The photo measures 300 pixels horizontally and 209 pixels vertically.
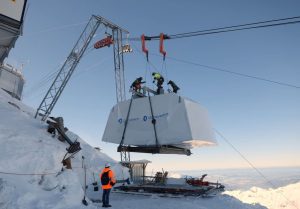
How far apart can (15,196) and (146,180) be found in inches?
322

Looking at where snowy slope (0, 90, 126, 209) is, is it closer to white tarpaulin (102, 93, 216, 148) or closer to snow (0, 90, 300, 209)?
snow (0, 90, 300, 209)

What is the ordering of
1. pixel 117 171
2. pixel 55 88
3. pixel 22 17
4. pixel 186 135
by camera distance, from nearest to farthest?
pixel 186 135, pixel 22 17, pixel 117 171, pixel 55 88

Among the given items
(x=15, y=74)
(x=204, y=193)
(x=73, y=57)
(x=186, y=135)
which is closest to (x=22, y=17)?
(x=73, y=57)

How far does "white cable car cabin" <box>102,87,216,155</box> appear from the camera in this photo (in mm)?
10758

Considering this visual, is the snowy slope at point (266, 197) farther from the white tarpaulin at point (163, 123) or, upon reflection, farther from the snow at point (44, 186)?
the white tarpaulin at point (163, 123)

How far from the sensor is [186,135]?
10.5 m

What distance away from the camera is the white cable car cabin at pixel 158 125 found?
10758 millimetres

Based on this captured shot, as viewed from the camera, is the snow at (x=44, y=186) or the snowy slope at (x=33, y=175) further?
the snow at (x=44, y=186)

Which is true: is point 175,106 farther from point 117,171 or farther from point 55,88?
point 55,88

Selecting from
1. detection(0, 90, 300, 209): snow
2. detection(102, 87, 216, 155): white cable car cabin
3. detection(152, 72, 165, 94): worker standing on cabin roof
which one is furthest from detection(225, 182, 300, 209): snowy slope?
detection(152, 72, 165, 94): worker standing on cabin roof

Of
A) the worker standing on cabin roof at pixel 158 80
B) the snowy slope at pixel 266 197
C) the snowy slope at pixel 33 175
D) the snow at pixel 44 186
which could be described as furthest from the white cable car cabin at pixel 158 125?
the snowy slope at pixel 266 197

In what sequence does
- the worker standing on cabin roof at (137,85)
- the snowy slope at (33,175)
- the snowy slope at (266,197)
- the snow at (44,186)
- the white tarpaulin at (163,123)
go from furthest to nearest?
1. the snowy slope at (266,197)
2. the worker standing on cabin roof at (137,85)
3. the white tarpaulin at (163,123)
4. the snow at (44,186)
5. the snowy slope at (33,175)

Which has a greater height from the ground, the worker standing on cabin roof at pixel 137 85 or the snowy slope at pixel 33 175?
the worker standing on cabin roof at pixel 137 85

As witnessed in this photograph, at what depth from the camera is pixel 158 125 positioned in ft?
37.1
